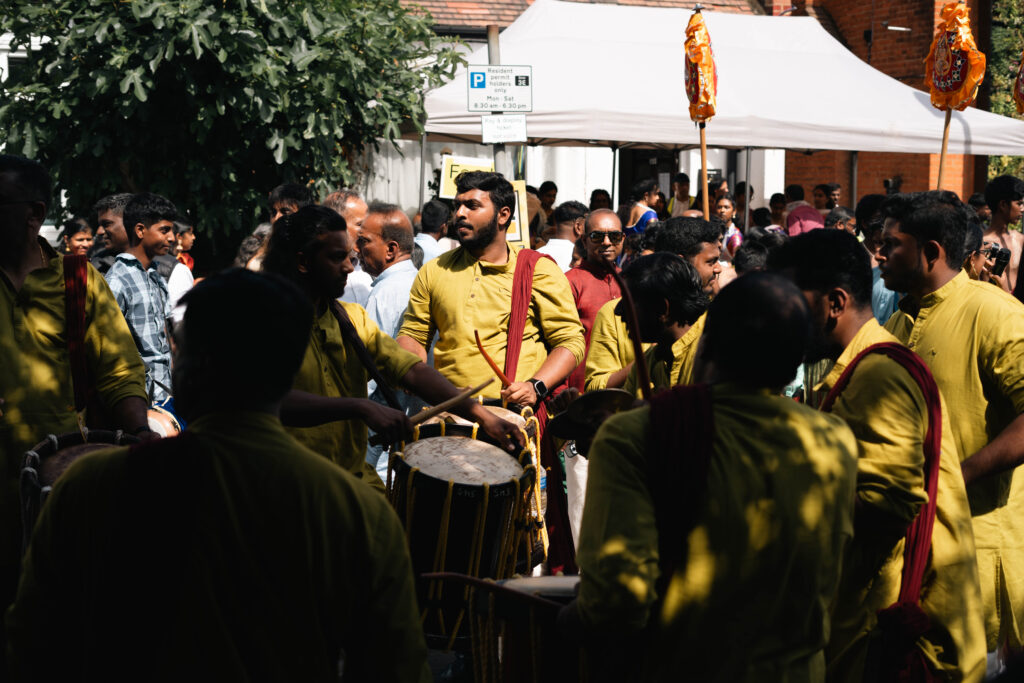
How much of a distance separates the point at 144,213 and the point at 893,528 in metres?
5.77

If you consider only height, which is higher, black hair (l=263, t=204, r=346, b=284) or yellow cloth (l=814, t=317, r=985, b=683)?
black hair (l=263, t=204, r=346, b=284)

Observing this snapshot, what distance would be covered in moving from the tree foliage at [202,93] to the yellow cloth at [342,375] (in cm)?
634

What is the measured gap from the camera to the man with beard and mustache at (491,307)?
5.91 meters

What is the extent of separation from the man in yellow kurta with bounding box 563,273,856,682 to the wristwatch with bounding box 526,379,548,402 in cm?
309

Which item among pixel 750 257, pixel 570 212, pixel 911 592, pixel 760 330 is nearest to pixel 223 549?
pixel 760 330

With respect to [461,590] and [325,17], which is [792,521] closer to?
[461,590]

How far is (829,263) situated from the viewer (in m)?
3.12

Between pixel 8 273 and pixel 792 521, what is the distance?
284 centimetres

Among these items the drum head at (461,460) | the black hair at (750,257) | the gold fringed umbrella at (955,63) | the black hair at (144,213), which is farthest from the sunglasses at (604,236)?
the gold fringed umbrella at (955,63)

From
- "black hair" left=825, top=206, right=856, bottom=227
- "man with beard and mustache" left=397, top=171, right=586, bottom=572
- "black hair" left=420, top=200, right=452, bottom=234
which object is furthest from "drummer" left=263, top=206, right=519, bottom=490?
"black hair" left=825, top=206, right=856, bottom=227

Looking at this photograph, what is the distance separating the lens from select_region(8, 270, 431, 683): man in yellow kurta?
210cm

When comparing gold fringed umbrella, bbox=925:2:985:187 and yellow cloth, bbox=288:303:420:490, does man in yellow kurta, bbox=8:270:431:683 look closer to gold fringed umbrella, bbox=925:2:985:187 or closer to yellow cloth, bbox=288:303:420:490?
yellow cloth, bbox=288:303:420:490

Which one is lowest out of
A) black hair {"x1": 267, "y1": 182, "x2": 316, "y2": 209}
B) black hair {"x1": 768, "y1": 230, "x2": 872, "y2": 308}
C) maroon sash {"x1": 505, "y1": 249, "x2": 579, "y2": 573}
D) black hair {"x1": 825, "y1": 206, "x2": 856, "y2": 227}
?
maroon sash {"x1": 505, "y1": 249, "x2": 579, "y2": 573}

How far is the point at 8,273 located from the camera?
13.0ft
